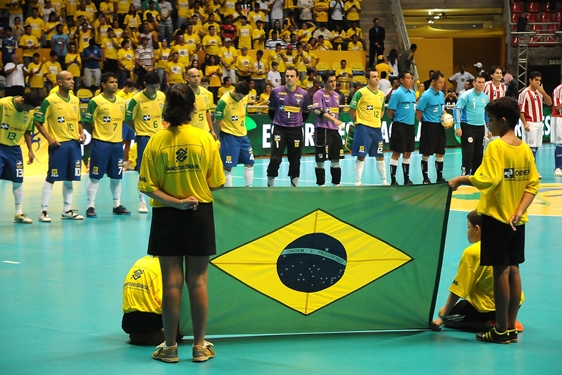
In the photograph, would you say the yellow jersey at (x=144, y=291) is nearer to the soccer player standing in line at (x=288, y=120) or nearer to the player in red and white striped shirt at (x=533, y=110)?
the soccer player standing in line at (x=288, y=120)

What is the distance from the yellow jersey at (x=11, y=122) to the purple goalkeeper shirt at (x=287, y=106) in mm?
4350

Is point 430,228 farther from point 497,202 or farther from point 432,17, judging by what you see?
point 432,17

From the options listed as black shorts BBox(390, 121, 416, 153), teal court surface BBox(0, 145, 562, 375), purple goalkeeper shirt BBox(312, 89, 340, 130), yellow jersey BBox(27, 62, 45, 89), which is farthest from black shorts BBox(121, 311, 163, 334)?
yellow jersey BBox(27, 62, 45, 89)

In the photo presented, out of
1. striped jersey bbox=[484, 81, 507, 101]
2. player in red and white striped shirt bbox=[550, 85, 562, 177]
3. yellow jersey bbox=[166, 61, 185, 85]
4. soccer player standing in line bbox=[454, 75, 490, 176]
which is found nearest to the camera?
soccer player standing in line bbox=[454, 75, 490, 176]

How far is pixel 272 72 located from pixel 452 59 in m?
14.6

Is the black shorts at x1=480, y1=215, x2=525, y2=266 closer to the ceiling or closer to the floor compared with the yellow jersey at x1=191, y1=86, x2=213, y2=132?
closer to the floor

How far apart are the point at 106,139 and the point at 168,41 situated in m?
13.8

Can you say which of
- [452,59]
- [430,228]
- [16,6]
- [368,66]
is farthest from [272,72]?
[430,228]

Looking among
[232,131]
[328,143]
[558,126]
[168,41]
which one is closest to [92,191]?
[232,131]

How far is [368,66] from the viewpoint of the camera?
30.8 metres

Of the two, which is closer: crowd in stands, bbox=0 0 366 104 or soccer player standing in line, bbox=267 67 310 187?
soccer player standing in line, bbox=267 67 310 187

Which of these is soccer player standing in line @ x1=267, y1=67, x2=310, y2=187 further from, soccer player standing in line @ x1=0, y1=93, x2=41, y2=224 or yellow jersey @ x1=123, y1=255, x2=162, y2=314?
yellow jersey @ x1=123, y1=255, x2=162, y2=314

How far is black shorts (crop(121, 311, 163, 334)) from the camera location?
21.1 ft

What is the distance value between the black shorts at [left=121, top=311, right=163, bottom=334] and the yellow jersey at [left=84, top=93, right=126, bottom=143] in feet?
25.3
